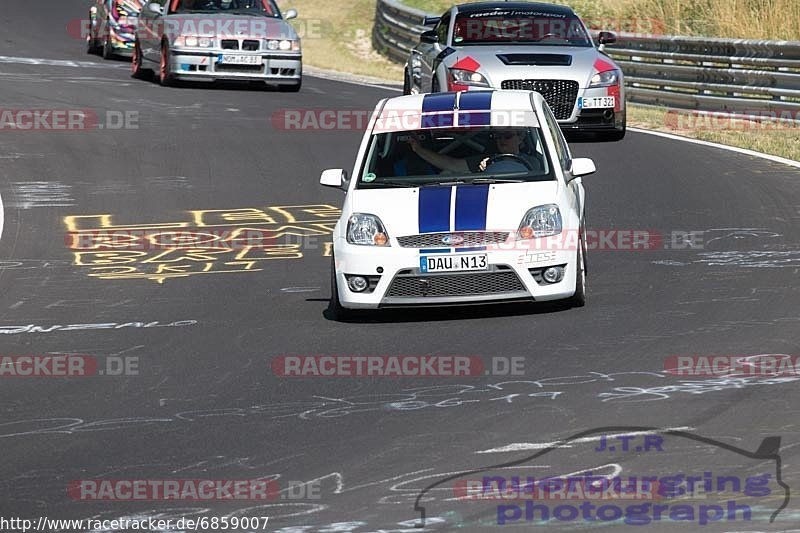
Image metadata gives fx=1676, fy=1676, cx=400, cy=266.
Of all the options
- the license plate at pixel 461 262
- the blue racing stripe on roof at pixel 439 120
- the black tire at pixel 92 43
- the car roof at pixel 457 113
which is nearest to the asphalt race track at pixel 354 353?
the license plate at pixel 461 262

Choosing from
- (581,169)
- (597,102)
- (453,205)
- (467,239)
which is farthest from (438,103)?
(597,102)

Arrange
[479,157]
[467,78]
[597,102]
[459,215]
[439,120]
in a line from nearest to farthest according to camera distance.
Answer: [459,215] < [479,157] < [439,120] < [467,78] < [597,102]

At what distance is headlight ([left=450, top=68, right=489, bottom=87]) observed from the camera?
1956cm

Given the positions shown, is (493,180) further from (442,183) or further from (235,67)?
(235,67)

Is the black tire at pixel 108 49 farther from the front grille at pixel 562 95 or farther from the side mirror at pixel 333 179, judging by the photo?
the side mirror at pixel 333 179

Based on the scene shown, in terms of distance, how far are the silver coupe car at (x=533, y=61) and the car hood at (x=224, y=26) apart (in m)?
4.36

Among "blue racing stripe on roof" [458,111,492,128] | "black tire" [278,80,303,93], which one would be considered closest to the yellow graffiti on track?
"blue racing stripe on roof" [458,111,492,128]

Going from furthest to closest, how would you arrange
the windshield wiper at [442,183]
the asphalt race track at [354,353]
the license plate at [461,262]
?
the windshield wiper at [442,183] → the license plate at [461,262] → the asphalt race track at [354,353]

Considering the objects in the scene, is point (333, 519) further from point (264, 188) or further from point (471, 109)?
point (264, 188)

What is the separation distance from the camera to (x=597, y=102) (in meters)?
19.8

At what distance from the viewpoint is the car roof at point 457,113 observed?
11969 mm

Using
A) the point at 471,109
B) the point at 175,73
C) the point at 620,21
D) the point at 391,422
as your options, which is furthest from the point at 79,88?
the point at 391,422

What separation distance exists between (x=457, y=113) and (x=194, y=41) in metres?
13.7

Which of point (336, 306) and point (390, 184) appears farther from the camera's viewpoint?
point (390, 184)
